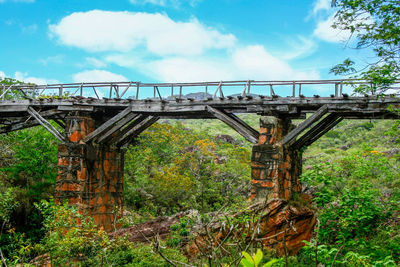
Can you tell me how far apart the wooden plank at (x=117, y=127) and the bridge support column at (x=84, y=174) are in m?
0.43

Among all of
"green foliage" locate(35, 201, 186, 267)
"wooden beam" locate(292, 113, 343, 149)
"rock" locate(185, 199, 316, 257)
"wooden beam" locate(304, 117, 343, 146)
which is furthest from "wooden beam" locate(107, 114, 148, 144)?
"wooden beam" locate(304, 117, 343, 146)

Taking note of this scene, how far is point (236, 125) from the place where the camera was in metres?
14.1

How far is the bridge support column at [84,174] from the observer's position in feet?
51.4

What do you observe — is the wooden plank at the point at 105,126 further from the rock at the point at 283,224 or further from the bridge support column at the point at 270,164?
the rock at the point at 283,224

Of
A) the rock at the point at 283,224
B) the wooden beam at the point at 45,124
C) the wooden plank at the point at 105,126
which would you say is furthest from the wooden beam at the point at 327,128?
the wooden beam at the point at 45,124

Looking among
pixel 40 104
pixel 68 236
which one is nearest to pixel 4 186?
pixel 40 104

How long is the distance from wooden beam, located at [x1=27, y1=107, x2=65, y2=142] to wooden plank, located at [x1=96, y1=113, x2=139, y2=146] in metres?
1.65

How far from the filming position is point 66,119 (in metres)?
16.1

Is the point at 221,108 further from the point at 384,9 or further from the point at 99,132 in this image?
the point at 384,9

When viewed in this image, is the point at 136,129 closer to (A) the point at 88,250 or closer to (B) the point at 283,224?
(A) the point at 88,250

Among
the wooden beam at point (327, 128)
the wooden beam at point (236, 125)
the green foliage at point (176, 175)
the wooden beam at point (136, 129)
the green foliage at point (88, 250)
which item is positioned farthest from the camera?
the green foliage at point (176, 175)

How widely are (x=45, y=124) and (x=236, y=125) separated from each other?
859cm

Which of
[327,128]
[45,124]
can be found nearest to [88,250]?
[45,124]

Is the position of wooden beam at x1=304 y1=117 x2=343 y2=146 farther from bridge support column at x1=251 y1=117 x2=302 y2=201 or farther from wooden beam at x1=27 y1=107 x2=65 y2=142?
wooden beam at x1=27 y1=107 x2=65 y2=142
